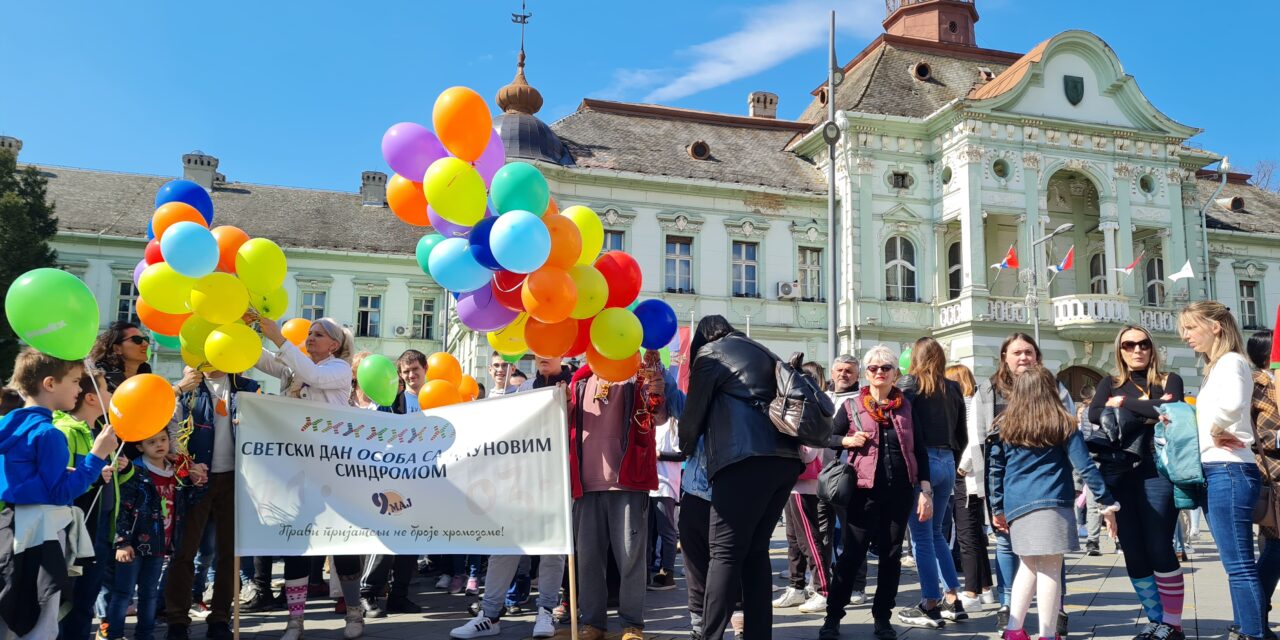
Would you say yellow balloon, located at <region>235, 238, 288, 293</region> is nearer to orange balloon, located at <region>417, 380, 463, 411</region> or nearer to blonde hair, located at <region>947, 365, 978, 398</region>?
orange balloon, located at <region>417, 380, 463, 411</region>

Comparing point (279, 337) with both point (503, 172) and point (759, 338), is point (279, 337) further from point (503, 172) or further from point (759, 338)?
point (759, 338)

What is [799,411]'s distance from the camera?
4930mm

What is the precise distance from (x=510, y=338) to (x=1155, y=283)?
28.1m

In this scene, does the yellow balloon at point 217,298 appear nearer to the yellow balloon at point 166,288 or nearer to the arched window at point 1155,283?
the yellow balloon at point 166,288

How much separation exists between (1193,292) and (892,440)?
89.1ft

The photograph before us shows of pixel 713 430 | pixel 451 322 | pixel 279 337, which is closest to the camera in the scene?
pixel 713 430

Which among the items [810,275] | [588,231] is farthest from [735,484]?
[810,275]

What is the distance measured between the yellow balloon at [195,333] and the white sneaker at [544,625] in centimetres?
273

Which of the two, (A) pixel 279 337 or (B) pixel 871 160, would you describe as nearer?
(A) pixel 279 337

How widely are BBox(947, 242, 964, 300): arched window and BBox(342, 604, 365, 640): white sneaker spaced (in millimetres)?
24328

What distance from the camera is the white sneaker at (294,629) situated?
595cm

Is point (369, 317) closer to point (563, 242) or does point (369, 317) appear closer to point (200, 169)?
point (200, 169)

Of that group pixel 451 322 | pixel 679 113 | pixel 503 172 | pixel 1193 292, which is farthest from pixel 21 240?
pixel 1193 292

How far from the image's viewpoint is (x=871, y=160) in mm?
27391
